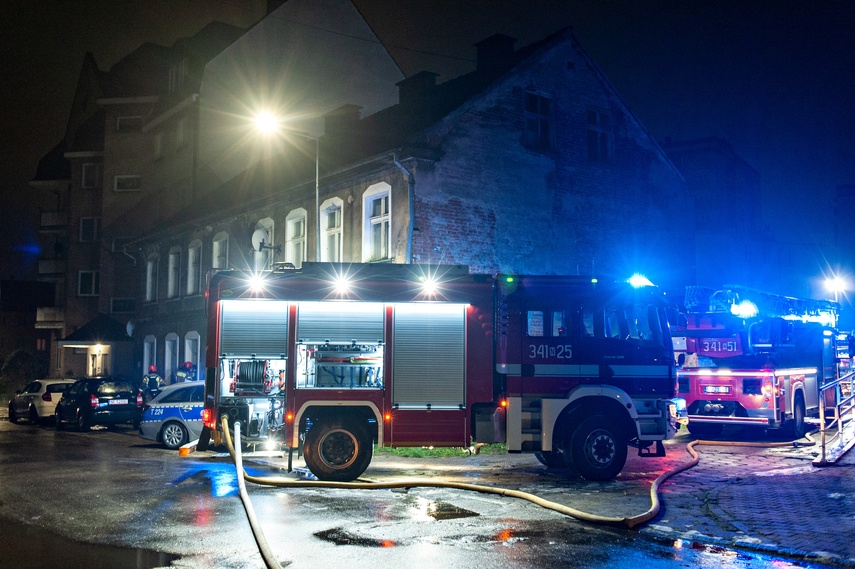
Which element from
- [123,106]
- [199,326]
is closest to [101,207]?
[123,106]

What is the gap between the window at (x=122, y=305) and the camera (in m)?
40.4

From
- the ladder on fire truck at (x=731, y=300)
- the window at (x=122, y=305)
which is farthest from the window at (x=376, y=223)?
the window at (x=122, y=305)

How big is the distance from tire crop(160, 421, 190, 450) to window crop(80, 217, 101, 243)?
1204 inches

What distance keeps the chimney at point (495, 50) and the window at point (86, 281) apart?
92.0ft

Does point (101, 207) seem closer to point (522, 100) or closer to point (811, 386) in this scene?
point (522, 100)

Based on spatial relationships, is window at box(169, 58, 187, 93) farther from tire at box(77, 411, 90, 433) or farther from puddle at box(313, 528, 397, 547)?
puddle at box(313, 528, 397, 547)

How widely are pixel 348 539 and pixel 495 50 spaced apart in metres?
20.1

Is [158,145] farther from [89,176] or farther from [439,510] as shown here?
[439,510]

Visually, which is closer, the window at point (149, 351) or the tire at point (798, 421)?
the tire at point (798, 421)

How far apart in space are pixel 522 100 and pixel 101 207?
29.3m

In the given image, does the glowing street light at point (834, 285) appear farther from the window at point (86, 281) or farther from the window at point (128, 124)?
the window at point (86, 281)

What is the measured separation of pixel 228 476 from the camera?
12.5 meters

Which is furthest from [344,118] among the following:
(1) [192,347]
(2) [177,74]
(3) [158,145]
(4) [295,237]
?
(3) [158,145]

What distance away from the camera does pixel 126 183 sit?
1668 inches
